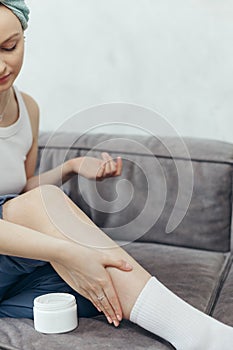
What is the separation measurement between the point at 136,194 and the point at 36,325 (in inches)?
25.9

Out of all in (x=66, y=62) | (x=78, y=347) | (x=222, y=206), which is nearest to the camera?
(x=78, y=347)

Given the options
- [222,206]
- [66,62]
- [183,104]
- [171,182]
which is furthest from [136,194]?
[66,62]

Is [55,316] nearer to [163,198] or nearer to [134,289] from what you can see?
[134,289]

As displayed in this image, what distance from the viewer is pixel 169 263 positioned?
1798 mm

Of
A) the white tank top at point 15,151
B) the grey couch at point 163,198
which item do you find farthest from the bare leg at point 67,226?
the grey couch at point 163,198

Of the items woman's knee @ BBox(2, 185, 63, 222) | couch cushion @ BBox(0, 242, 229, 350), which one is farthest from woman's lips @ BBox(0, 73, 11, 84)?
couch cushion @ BBox(0, 242, 229, 350)

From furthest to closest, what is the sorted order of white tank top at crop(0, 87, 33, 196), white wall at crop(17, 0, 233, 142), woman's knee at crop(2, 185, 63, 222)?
white wall at crop(17, 0, 233, 142), white tank top at crop(0, 87, 33, 196), woman's knee at crop(2, 185, 63, 222)

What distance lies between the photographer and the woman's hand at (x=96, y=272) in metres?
1.39

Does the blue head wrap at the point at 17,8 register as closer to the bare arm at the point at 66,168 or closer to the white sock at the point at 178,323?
the bare arm at the point at 66,168

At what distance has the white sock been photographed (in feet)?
4.47

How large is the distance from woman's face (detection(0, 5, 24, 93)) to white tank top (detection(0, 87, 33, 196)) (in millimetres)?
207

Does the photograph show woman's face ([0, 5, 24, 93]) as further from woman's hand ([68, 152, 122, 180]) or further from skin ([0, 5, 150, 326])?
woman's hand ([68, 152, 122, 180])

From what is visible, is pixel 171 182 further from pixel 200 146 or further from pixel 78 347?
pixel 78 347

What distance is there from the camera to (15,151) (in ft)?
5.66
